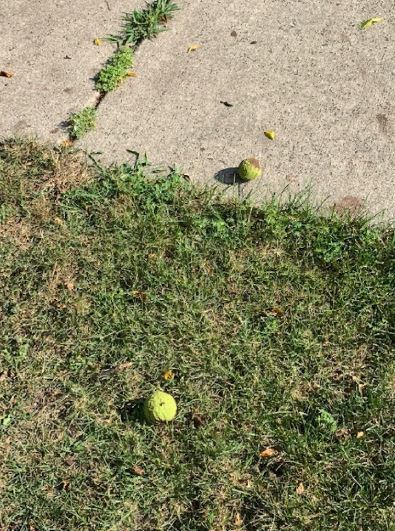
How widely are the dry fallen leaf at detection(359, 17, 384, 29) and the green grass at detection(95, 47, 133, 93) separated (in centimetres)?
154

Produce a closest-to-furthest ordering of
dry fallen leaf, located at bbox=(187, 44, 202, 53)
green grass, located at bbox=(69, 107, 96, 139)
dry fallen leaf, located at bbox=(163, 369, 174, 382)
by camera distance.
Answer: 1. dry fallen leaf, located at bbox=(163, 369, 174, 382)
2. green grass, located at bbox=(69, 107, 96, 139)
3. dry fallen leaf, located at bbox=(187, 44, 202, 53)

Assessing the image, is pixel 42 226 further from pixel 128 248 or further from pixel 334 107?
pixel 334 107

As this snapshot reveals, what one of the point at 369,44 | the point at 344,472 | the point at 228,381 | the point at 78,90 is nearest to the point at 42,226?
the point at 78,90

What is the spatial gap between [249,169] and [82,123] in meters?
1.10

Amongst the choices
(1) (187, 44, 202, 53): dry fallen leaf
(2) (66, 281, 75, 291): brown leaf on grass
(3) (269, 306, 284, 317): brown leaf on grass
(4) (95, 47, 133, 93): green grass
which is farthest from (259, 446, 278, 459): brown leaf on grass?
(1) (187, 44, 202, 53): dry fallen leaf

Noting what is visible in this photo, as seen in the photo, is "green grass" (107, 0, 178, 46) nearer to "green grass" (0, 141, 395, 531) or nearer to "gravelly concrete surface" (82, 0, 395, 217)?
"gravelly concrete surface" (82, 0, 395, 217)

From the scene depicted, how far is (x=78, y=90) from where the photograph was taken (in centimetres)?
414

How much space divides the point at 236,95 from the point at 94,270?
1.48 m

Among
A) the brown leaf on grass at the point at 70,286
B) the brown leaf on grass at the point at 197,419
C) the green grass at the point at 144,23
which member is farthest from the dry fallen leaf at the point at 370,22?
the brown leaf on grass at the point at 197,419

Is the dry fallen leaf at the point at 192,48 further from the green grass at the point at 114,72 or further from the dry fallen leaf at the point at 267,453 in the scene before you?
the dry fallen leaf at the point at 267,453

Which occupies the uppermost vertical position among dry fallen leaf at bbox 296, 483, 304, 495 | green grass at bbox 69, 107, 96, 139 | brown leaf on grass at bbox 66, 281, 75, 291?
green grass at bbox 69, 107, 96, 139

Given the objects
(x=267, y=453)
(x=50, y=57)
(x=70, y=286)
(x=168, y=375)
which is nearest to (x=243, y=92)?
(x=50, y=57)

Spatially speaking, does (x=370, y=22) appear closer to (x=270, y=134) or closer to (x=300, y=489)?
(x=270, y=134)

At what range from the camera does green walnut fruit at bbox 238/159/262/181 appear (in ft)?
11.7
